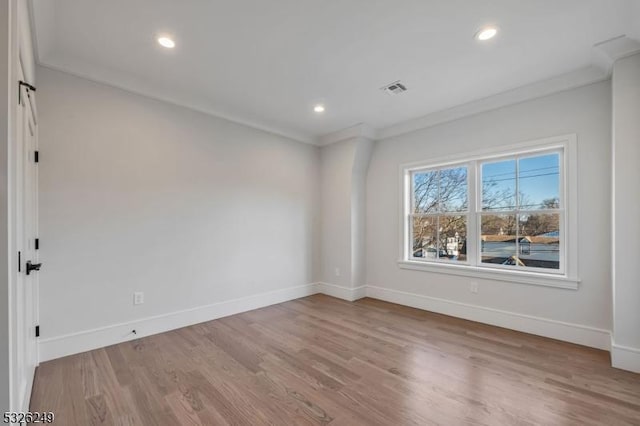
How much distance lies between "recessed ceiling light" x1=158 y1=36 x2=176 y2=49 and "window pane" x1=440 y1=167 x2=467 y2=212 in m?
3.56

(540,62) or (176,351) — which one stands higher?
(540,62)

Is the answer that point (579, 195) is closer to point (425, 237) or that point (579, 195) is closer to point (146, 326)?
point (425, 237)

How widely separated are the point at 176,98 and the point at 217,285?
7.69 ft

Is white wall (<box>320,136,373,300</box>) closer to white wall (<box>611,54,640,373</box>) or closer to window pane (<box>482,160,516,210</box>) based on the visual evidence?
window pane (<box>482,160,516,210</box>)

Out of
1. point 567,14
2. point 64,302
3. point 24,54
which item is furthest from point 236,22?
point 64,302

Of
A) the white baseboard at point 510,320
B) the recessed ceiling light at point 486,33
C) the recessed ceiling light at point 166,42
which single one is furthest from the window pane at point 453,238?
the recessed ceiling light at point 166,42

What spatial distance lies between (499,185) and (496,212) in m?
0.35

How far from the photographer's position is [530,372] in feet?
7.76

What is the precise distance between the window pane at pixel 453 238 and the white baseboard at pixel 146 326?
249 cm

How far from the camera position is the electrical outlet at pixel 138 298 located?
9.87 ft

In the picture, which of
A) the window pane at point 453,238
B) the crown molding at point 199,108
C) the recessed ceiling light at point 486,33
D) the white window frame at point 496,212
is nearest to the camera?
the recessed ceiling light at point 486,33

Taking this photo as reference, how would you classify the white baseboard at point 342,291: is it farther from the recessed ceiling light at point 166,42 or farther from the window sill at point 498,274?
the recessed ceiling light at point 166,42

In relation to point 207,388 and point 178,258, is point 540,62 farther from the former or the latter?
point 178,258

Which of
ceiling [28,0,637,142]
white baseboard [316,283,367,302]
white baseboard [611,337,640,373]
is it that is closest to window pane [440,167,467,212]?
ceiling [28,0,637,142]
